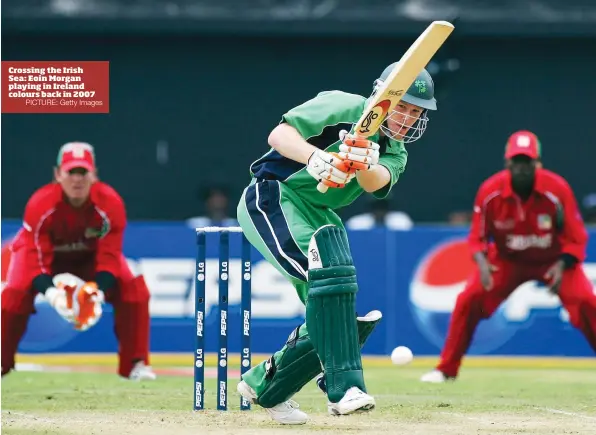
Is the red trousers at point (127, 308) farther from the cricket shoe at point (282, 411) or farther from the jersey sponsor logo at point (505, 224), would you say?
the cricket shoe at point (282, 411)

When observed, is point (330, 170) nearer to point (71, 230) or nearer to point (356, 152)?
point (356, 152)

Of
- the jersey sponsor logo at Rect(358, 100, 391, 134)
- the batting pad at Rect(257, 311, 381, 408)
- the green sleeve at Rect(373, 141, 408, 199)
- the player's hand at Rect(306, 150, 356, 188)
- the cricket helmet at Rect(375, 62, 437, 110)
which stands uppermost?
the cricket helmet at Rect(375, 62, 437, 110)

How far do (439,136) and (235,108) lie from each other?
2.08m

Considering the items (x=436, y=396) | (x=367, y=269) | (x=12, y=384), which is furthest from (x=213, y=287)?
(x=436, y=396)

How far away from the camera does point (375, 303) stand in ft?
37.6

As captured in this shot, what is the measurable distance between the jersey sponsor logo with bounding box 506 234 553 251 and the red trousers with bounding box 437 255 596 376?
0.14 meters

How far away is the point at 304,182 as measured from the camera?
607 cm

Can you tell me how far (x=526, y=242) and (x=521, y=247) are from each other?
0.06 meters

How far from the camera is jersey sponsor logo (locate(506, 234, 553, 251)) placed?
32.7 ft

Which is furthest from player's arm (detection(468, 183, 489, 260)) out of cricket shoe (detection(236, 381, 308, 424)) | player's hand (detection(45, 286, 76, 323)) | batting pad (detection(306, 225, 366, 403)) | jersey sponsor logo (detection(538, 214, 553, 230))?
batting pad (detection(306, 225, 366, 403))

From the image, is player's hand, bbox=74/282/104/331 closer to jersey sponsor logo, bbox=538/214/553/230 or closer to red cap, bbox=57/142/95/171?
red cap, bbox=57/142/95/171

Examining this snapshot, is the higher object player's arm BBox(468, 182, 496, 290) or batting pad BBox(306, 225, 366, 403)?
player's arm BBox(468, 182, 496, 290)

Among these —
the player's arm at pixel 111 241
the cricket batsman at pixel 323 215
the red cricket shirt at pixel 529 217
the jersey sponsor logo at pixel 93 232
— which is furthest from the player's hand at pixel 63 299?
the red cricket shirt at pixel 529 217

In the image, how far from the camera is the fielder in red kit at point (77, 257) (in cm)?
921
